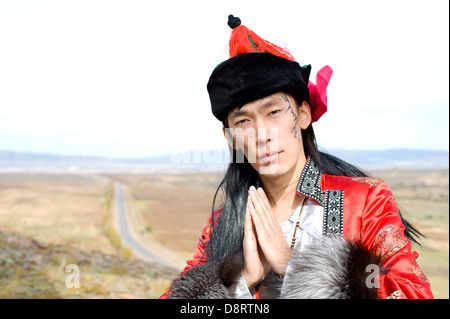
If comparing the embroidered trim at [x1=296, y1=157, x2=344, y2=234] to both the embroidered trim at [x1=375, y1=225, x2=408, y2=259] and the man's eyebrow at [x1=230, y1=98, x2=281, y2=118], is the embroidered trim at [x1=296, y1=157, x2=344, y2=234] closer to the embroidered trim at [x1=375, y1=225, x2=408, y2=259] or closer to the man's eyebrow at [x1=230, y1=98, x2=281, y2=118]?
the embroidered trim at [x1=375, y1=225, x2=408, y2=259]

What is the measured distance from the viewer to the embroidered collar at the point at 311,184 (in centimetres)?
236

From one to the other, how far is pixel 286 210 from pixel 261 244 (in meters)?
0.55

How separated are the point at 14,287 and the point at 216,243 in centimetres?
653

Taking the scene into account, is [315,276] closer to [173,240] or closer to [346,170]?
[346,170]

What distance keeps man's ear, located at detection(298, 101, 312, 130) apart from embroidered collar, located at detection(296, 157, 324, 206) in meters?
0.26

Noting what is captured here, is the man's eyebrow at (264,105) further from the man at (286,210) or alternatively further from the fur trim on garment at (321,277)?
the fur trim on garment at (321,277)

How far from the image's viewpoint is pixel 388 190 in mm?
2211

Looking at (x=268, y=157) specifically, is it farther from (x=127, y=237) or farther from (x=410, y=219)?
(x=127, y=237)

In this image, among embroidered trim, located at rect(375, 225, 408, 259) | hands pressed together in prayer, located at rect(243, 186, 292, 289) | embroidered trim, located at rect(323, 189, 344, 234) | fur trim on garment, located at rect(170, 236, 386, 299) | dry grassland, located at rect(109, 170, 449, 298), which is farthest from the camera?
dry grassland, located at rect(109, 170, 449, 298)

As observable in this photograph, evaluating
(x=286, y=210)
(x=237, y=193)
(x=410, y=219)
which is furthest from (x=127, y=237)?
(x=286, y=210)

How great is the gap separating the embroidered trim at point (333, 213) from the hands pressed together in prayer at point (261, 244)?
1.01 feet

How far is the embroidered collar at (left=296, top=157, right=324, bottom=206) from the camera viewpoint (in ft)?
7.75

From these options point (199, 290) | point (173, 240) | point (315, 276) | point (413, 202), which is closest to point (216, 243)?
point (199, 290)

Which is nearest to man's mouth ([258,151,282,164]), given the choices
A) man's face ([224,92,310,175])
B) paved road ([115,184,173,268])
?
man's face ([224,92,310,175])
